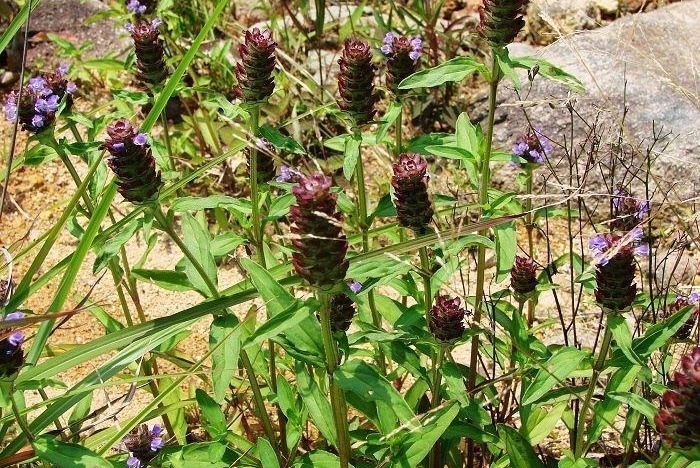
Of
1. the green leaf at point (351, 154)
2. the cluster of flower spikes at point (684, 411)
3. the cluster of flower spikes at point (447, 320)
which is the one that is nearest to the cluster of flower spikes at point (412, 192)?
the cluster of flower spikes at point (447, 320)

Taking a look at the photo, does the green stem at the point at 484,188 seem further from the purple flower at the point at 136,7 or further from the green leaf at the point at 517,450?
the purple flower at the point at 136,7

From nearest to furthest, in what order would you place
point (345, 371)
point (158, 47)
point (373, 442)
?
point (345, 371) < point (373, 442) < point (158, 47)

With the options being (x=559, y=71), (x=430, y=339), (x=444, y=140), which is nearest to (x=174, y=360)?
(x=430, y=339)

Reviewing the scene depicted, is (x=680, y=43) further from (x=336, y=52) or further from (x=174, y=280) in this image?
(x=174, y=280)

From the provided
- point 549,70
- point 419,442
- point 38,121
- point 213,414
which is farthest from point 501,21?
point 38,121

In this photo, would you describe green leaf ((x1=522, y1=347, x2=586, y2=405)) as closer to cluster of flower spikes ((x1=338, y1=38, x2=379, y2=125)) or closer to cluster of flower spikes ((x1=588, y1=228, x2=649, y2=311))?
cluster of flower spikes ((x1=588, y1=228, x2=649, y2=311))

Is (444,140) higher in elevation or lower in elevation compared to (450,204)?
higher
